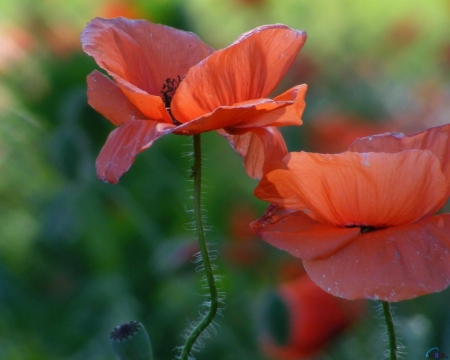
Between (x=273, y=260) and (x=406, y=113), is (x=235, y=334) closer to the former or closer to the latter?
(x=273, y=260)

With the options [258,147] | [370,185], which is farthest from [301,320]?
[370,185]

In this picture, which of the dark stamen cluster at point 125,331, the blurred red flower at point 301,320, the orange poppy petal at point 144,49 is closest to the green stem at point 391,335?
the dark stamen cluster at point 125,331

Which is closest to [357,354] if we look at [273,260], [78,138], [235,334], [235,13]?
[235,334]

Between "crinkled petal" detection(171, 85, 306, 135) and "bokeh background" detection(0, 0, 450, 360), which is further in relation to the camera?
"bokeh background" detection(0, 0, 450, 360)

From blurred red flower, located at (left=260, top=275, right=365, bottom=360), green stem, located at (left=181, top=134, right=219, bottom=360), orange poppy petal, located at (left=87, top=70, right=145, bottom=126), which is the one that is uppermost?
orange poppy petal, located at (left=87, top=70, right=145, bottom=126)

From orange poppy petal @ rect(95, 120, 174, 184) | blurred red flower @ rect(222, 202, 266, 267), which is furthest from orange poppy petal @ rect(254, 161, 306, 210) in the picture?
blurred red flower @ rect(222, 202, 266, 267)

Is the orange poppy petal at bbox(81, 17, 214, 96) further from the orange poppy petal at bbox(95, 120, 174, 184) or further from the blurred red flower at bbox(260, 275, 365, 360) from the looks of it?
the blurred red flower at bbox(260, 275, 365, 360)

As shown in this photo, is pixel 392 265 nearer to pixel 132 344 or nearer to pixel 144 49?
pixel 132 344
